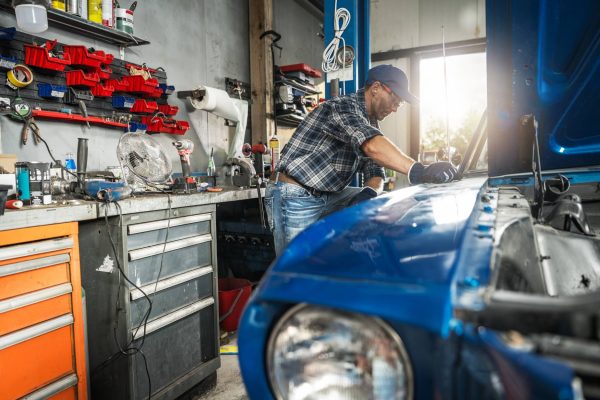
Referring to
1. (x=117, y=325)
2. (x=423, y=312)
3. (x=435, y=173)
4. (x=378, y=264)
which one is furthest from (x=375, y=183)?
(x=423, y=312)

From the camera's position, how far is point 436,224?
66 centimetres

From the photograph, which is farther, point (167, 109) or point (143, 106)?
point (167, 109)

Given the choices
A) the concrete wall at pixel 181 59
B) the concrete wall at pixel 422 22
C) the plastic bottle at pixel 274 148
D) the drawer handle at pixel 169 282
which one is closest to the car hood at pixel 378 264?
the drawer handle at pixel 169 282

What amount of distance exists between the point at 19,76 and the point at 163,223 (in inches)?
42.7

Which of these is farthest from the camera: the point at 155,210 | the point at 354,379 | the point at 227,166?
the point at 227,166

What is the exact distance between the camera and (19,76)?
6.55ft

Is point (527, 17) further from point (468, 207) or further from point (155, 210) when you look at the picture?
point (155, 210)

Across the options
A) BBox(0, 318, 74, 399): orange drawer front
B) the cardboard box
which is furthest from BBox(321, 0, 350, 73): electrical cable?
BBox(0, 318, 74, 399): orange drawer front

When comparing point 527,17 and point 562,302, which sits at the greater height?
point 527,17

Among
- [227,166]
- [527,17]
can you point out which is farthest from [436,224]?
[227,166]

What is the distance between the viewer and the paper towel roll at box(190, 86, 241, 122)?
313cm

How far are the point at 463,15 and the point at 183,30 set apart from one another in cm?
364

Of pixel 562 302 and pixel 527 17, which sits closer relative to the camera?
pixel 562 302

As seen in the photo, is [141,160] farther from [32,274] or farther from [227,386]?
[227,386]
